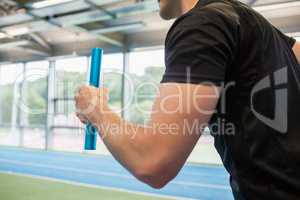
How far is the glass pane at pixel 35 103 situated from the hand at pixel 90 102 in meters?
8.57

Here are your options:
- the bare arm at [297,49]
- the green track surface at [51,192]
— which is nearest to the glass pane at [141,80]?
the green track surface at [51,192]

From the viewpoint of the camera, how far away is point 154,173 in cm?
68

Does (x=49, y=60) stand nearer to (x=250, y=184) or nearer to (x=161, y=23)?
(x=161, y=23)

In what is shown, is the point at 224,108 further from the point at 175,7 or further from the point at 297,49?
the point at 297,49

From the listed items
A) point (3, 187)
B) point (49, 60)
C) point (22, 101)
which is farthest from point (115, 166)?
point (22, 101)

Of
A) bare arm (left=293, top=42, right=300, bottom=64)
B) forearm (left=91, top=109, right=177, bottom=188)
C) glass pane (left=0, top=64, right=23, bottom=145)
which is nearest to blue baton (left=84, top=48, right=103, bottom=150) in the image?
forearm (left=91, top=109, right=177, bottom=188)

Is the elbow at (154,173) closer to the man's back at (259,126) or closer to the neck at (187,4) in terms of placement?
the man's back at (259,126)

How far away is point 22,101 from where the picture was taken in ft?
32.2

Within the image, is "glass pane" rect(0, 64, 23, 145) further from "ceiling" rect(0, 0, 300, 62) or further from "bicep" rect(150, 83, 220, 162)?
"bicep" rect(150, 83, 220, 162)

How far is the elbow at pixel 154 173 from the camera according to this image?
2.22 feet

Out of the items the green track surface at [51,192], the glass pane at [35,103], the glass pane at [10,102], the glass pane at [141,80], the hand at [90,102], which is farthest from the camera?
the glass pane at [10,102]

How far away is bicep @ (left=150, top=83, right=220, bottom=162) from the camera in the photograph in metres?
0.67

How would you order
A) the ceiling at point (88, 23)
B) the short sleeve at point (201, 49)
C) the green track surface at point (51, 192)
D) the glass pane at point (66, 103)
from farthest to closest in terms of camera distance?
1. the glass pane at point (66, 103)
2. the ceiling at point (88, 23)
3. the green track surface at point (51, 192)
4. the short sleeve at point (201, 49)

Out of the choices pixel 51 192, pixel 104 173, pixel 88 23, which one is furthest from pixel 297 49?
pixel 88 23
